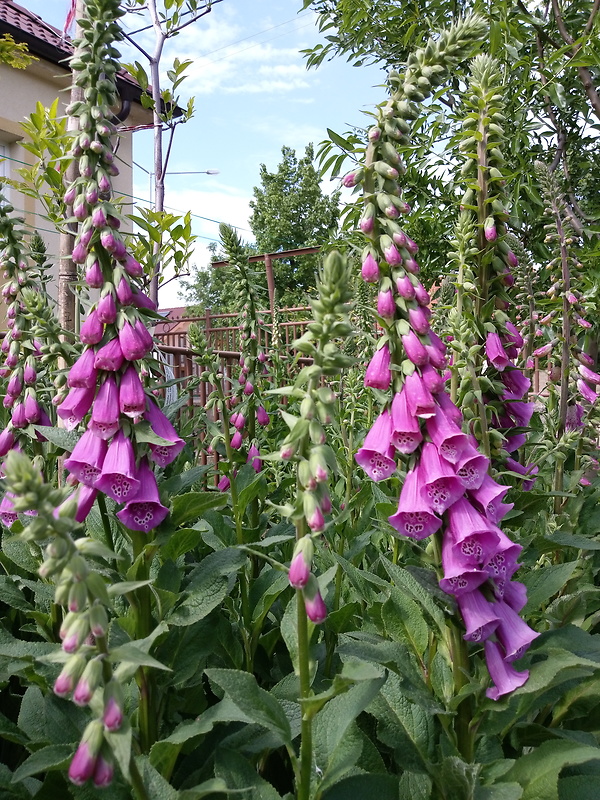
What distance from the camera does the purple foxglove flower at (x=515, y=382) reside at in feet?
5.57

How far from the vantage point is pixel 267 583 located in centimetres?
191

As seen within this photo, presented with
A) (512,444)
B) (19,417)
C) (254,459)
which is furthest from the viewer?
(254,459)

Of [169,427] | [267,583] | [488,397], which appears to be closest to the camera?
[169,427]

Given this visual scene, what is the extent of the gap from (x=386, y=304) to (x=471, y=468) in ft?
1.23

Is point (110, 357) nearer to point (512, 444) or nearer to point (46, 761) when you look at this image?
point (46, 761)

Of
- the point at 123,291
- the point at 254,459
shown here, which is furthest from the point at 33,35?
the point at 123,291

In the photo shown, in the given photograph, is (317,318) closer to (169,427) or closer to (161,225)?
(169,427)

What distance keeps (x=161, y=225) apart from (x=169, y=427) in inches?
51.7

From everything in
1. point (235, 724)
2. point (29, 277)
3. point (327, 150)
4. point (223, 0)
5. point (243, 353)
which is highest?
point (223, 0)

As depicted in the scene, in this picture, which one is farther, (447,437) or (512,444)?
(512,444)

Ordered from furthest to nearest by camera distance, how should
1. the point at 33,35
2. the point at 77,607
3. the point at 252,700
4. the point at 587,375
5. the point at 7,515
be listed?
the point at 33,35 → the point at 587,375 → the point at 7,515 → the point at 252,700 → the point at 77,607

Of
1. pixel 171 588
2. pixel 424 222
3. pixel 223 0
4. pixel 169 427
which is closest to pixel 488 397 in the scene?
pixel 169 427

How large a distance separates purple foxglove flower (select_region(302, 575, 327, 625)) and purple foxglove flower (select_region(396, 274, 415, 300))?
581 mm

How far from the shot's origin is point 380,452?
127cm
